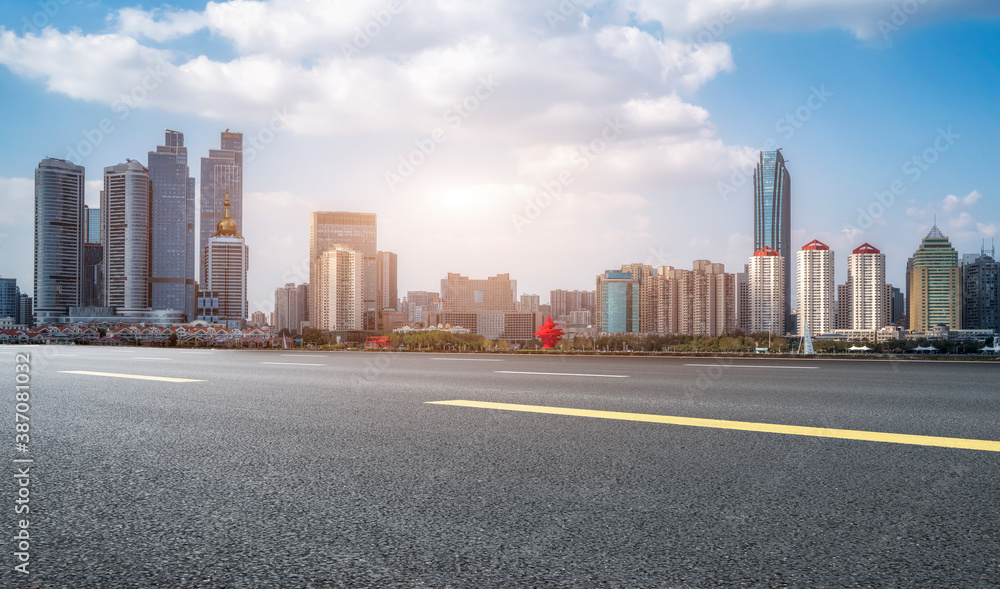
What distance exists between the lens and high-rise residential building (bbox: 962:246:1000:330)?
364 ft

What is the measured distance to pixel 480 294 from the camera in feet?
616

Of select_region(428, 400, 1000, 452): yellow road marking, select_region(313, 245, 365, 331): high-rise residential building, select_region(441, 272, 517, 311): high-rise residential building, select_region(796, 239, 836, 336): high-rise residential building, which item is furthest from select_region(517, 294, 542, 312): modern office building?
select_region(428, 400, 1000, 452): yellow road marking

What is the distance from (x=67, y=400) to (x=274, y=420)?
8.33ft

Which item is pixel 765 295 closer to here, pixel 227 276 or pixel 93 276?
pixel 227 276

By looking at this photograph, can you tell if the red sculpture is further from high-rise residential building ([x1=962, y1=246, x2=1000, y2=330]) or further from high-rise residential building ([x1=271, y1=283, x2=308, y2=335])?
high-rise residential building ([x1=271, y1=283, x2=308, y2=335])

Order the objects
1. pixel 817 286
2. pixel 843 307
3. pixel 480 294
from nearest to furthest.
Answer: pixel 817 286, pixel 843 307, pixel 480 294

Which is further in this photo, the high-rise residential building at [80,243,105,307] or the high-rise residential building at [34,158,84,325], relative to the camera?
the high-rise residential building at [80,243,105,307]

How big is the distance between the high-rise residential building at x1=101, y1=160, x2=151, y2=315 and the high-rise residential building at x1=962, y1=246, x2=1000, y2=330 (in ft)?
646

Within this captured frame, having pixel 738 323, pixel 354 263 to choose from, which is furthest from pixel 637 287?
pixel 354 263

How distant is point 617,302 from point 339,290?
222ft

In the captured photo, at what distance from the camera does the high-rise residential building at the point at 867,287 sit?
113 metres

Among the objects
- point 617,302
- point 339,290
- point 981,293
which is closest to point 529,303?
point 617,302

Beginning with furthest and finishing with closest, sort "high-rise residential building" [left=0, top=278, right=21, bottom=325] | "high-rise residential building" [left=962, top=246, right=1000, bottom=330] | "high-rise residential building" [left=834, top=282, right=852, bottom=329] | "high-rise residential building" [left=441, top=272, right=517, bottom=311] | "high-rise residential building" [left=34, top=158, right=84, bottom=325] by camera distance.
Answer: "high-rise residential building" [left=441, top=272, right=517, bottom=311] → "high-rise residential building" [left=34, top=158, right=84, bottom=325] → "high-rise residential building" [left=0, top=278, right=21, bottom=325] → "high-rise residential building" [left=834, top=282, right=852, bottom=329] → "high-rise residential building" [left=962, top=246, right=1000, bottom=330]

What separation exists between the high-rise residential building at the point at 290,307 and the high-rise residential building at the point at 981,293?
155 metres
